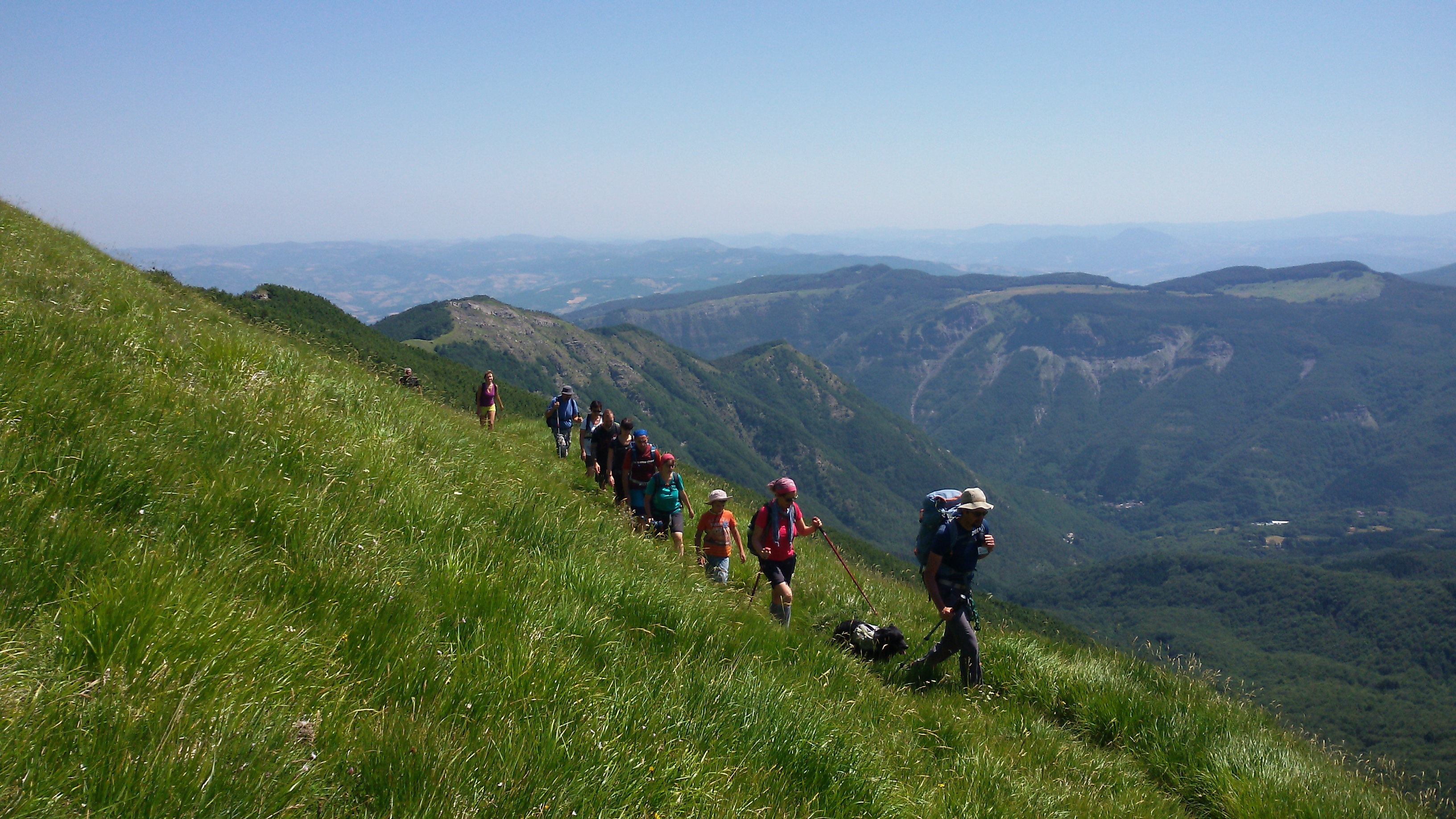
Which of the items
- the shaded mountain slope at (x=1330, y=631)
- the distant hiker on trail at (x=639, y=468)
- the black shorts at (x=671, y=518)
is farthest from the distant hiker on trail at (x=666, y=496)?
the shaded mountain slope at (x=1330, y=631)

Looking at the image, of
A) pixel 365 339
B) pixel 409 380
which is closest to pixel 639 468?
pixel 409 380

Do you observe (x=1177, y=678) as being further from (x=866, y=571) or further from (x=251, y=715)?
(x=251, y=715)

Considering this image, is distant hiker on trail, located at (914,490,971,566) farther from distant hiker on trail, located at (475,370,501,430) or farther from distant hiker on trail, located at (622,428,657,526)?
distant hiker on trail, located at (475,370,501,430)

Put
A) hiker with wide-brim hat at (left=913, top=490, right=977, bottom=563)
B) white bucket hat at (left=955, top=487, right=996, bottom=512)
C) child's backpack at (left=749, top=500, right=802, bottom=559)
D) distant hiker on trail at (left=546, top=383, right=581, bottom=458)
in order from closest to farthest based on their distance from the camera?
white bucket hat at (left=955, top=487, right=996, bottom=512)
hiker with wide-brim hat at (left=913, top=490, right=977, bottom=563)
child's backpack at (left=749, top=500, right=802, bottom=559)
distant hiker on trail at (left=546, top=383, right=581, bottom=458)

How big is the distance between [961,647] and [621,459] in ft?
21.6

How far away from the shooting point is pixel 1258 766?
235 inches

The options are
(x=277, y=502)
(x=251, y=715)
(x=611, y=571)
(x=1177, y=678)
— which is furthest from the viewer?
(x=1177, y=678)

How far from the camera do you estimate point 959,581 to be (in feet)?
25.7

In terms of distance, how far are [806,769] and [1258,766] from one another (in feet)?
16.3

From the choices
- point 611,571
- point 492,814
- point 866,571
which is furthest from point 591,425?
point 492,814

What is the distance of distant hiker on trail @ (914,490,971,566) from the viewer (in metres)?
8.21

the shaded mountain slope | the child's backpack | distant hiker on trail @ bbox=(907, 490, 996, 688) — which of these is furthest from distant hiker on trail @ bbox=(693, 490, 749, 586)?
the shaded mountain slope

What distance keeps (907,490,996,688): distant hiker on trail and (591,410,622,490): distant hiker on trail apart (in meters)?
6.78

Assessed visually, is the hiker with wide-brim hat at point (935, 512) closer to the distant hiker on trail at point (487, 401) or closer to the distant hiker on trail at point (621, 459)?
the distant hiker on trail at point (621, 459)
